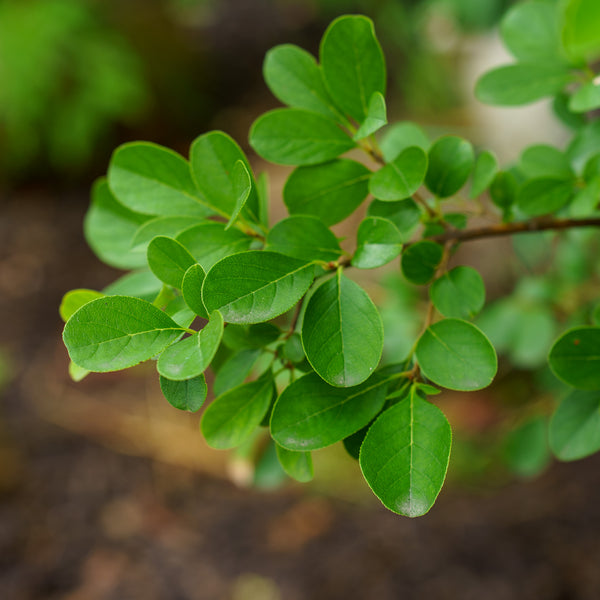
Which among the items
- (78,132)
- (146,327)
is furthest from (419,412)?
(78,132)

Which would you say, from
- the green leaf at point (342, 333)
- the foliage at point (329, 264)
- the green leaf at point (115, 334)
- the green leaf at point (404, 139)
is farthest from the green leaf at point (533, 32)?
the green leaf at point (115, 334)

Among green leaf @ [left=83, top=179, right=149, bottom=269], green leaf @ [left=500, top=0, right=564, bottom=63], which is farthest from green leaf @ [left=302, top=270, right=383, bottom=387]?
green leaf @ [left=500, top=0, right=564, bottom=63]

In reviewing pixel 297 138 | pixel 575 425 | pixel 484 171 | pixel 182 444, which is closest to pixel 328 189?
pixel 297 138

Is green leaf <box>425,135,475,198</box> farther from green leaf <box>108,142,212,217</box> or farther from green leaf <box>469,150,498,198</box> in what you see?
A: green leaf <box>108,142,212,217</box>

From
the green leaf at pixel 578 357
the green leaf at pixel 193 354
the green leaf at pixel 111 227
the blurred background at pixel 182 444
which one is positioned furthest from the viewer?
the blurred background at pixel 182 444

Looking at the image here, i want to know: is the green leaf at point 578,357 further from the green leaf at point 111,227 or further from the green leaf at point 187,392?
the green leaf at point 111,227

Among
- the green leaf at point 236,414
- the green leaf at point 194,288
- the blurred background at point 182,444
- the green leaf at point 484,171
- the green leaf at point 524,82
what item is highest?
the green leaf at point 524,82

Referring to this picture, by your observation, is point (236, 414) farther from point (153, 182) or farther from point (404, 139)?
point (404, 139)
